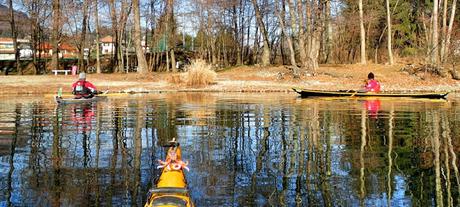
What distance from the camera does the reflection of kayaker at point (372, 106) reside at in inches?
783

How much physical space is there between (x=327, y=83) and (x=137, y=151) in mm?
25329

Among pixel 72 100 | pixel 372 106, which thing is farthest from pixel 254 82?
pixel 72 100

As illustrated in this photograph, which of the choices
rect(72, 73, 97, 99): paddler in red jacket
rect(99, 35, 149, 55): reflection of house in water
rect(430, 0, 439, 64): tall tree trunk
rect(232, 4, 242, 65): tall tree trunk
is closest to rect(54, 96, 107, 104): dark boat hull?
rect(72, 73, 97, 99): paddler in red jacket

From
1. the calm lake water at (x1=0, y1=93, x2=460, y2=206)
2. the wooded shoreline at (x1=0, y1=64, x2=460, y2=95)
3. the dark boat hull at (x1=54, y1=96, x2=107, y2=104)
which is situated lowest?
the calm lake water at (x1=0, y1=93, x2=460, y2=206)

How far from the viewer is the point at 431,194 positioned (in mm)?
7844

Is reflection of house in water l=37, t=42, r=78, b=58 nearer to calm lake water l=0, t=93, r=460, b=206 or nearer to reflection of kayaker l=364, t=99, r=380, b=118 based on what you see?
reflection of kayaker l=364, t=99, r=380, b=118

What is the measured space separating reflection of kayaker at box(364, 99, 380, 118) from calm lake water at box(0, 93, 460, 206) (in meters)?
0.40

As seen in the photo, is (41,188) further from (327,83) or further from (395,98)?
(327,83)

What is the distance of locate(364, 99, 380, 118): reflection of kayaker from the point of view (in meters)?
19.9

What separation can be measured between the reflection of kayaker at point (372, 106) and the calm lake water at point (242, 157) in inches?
15.9

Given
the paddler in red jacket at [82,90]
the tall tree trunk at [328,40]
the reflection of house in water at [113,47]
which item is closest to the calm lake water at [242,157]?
the paddler in red jacket at [82,90]

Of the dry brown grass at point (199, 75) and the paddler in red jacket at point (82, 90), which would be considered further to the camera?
the dry brown grass at point (199, 75)

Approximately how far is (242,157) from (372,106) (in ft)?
44.5

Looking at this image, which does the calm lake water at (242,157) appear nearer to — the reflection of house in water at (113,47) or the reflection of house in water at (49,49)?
the reflection of house in water at (113,47)
